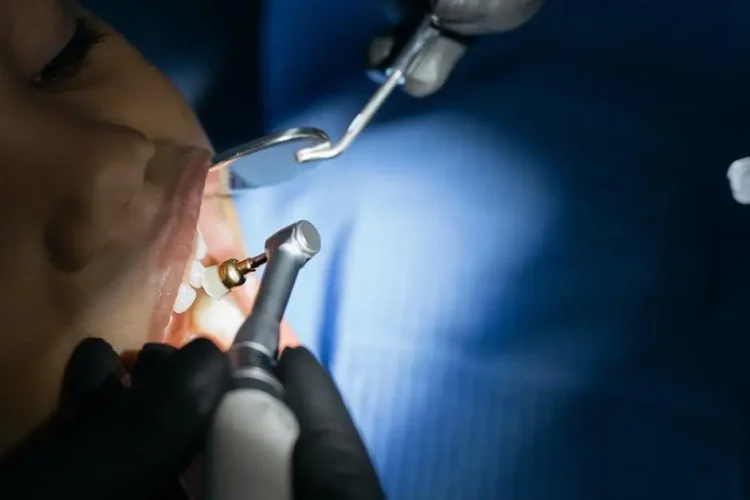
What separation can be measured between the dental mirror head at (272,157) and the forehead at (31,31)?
0.12 meters

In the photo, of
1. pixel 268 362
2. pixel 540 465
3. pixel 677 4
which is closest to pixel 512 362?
pixel 540 465

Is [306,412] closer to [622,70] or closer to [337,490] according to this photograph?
[337,490]

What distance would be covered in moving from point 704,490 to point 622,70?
0.31 meters

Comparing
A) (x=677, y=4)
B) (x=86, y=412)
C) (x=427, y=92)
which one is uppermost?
(x=677, y=4)

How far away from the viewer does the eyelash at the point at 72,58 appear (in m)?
0.51

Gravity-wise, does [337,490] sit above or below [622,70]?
below

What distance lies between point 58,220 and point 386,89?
0.27 metres

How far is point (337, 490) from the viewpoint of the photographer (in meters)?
0.45

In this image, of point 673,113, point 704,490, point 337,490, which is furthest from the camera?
point 673,113

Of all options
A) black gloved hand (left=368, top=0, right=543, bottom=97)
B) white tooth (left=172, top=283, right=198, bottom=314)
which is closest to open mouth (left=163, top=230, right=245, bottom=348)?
white tooth (left=172, top=283, right=198, bottom=314)

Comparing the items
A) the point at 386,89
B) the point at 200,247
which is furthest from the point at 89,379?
the point at 386,89

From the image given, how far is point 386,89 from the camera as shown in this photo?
0.65 meters

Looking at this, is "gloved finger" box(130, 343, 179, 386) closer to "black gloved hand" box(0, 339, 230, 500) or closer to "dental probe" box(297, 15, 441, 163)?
"black gloved hand" box(0, 339, 230, 500)

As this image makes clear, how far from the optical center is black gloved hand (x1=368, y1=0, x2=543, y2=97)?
0.66m
